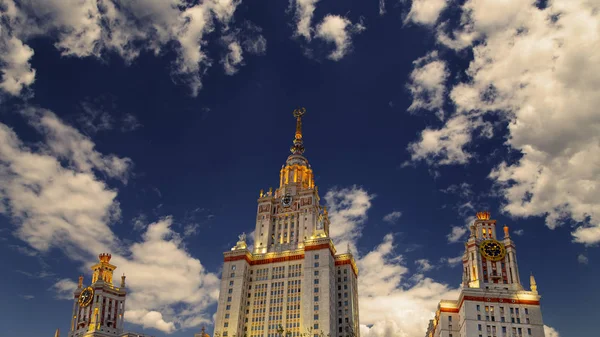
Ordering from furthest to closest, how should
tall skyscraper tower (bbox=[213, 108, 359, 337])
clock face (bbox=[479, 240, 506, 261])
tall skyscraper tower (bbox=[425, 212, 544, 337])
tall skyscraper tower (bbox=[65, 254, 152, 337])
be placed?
tall skyscraper tower (bbox=[65, 254, 152, 337]) → tall skyscraper tower (bbox=[213, 108, 359, 337]) → clock face (bbox=[479, 240, 506, 261]) → tall skyscraper tower (bbox=[425, 212, 544, 337])

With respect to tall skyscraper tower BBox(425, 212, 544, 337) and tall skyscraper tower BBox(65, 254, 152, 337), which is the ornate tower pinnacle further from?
tall skyscraper tower BBox(65, 254, 152, 337)

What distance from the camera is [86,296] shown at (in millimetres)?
184625

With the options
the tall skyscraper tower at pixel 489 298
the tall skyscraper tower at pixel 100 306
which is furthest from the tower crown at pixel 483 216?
the tall skyscraper tower at pixel 100 306

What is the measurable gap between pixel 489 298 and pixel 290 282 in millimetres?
60260

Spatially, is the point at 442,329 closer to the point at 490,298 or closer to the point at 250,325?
the point at 490,298

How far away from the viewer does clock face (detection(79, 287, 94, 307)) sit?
183m

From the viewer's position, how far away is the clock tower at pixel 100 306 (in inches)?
7018

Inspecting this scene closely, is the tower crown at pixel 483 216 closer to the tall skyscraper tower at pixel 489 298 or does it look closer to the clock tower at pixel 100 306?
the tall skyscraper tower at pixel 489 298

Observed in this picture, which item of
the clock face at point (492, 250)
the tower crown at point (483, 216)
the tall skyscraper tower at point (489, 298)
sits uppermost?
the tower crown at point (483, 216)

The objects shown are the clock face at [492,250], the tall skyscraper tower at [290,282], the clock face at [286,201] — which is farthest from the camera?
the clock face at [286,201]

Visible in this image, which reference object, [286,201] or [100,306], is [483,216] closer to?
[286,201]

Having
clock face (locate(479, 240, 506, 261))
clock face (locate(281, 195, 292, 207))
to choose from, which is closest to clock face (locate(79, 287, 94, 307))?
clock face (locate(281, 195, 292, 207))

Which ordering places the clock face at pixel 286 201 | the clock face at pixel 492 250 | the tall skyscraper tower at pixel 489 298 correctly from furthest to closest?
the clock face at pixel 286 201 < the clock face at pixel 492 250 < the tall skyscraper tower at pixel 489 298

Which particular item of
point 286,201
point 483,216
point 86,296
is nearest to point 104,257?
point 86,296
